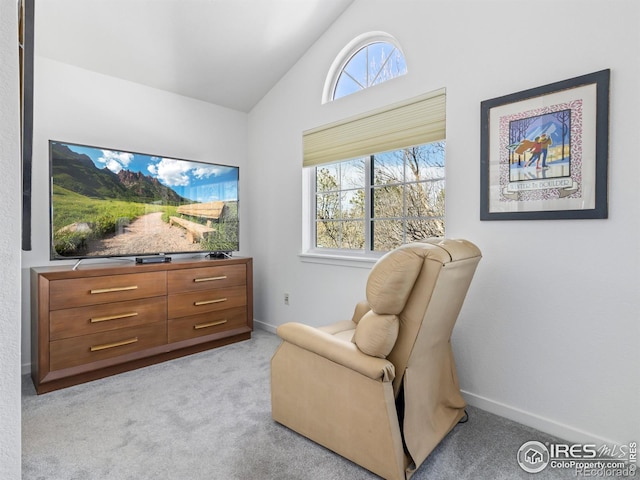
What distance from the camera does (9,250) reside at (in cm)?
72

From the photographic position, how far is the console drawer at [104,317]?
2.36m

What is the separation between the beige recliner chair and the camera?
1.47m

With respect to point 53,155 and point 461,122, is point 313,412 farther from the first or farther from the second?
point 53,155

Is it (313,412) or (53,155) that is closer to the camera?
(313,412)

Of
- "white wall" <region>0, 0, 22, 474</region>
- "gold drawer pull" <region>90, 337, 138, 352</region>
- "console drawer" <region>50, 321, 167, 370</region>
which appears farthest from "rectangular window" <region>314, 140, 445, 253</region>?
"white wall" <region>0, 0, 22, 474</region>

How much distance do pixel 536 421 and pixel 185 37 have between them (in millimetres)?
3512

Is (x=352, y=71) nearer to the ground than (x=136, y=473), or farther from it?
farther from it

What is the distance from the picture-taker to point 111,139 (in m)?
3.00

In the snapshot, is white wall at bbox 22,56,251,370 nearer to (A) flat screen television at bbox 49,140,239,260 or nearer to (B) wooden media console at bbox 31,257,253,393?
(A) flat screen television at bbox 49,140,239,260

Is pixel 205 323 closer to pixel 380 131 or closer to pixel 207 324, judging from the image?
pixel 207 324

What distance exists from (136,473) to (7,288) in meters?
1.28

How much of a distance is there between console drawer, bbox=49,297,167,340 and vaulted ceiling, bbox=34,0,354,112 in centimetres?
190

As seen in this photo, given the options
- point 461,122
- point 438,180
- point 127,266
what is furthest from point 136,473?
point 461,122

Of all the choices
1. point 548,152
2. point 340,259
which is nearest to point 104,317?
point 340,259
